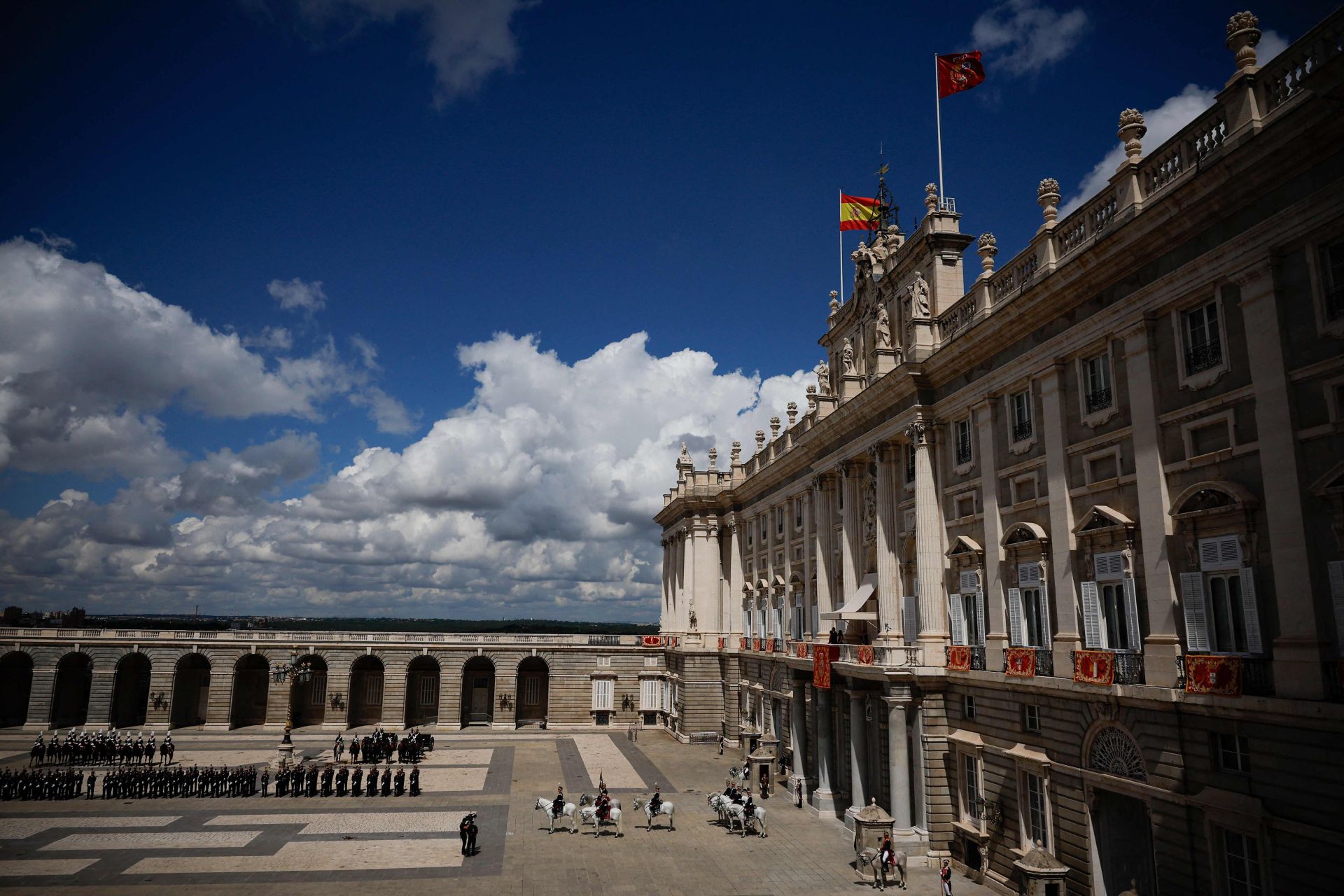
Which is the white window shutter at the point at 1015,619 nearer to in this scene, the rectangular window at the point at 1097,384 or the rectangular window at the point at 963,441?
the rectangular window at the point at 963,441

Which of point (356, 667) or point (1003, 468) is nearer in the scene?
point (1003, 468)

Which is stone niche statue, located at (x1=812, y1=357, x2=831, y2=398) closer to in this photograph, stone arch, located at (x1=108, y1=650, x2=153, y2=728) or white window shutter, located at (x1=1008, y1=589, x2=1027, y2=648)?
white window shutter, located at (x1=1008, y1=589, x2=1027, y2=648)

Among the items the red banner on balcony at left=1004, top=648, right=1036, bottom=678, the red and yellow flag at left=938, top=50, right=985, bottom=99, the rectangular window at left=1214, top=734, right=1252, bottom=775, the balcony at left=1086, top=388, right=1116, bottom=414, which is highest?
the red and yellow flag at left=938, top=50, right=985, bottom=99

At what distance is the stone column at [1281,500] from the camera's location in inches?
602

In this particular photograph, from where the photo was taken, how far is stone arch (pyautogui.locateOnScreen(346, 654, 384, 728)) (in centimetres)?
6912

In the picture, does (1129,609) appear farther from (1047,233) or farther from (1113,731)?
(1047,233)

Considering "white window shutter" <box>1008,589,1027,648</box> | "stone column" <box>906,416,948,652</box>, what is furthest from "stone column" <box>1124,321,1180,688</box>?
"stone column" <box>906,416,948,652</box>

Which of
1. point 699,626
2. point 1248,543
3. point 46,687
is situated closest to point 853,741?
point 1248,543

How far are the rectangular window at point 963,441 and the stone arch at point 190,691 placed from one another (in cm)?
5833

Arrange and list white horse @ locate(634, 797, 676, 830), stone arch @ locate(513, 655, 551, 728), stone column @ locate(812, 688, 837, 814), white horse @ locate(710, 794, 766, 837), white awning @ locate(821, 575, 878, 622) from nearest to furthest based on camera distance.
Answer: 1. white horse @ locate(710, 794, 766, 837)
2. white horse @ locate(634, 797, 676, 830)
3. white awning @ locate(821, 575, 878, 622)
4. stone column @ locate(812, 688, 837, 814)
5. stone arch @ locate(513, 655, 551, 728)

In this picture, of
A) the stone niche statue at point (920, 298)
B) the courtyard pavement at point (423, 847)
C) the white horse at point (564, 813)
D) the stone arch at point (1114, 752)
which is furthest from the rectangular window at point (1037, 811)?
the white horse at point (564, 813)

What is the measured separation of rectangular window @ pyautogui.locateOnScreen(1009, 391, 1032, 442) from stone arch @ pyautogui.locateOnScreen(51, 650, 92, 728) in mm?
66723

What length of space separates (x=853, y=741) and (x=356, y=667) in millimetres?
49089

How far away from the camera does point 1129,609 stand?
66.3 feet
